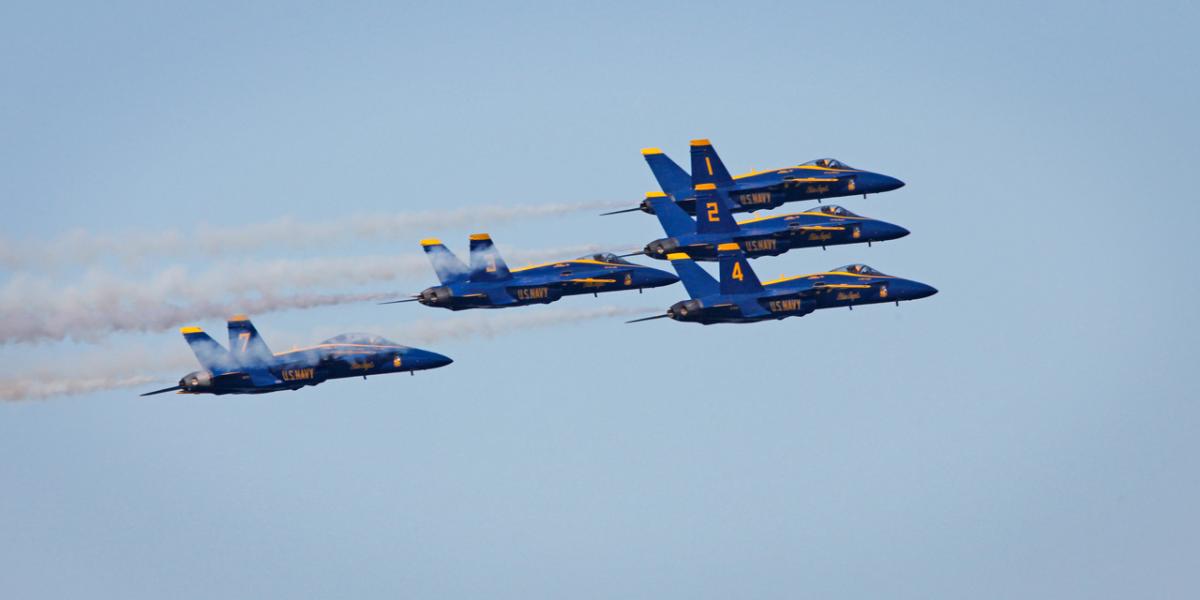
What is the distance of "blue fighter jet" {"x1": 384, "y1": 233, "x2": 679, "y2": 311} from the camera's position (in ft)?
492

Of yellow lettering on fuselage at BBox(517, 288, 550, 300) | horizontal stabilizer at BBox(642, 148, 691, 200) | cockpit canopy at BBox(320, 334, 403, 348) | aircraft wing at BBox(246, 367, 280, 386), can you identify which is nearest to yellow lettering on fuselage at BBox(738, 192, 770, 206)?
horizontal stabilizer at BBox(642, 148, 691, 200)

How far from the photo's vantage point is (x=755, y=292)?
144375mm

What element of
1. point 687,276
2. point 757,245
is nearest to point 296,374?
point 687,276

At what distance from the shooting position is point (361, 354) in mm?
142000

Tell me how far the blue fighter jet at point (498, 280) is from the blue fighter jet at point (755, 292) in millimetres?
5294

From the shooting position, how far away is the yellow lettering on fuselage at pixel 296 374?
460ft

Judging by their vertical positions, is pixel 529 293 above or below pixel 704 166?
below

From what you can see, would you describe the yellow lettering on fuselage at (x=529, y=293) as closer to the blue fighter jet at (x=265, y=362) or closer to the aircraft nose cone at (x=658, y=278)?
the aircraft nose cone at (x=658, y=278)

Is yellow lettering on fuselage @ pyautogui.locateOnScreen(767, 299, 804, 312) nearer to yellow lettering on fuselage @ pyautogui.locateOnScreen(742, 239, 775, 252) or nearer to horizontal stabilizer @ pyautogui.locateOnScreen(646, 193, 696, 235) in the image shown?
yellow lettering on fuselage @ pyautogui.locateOnScreen(742, 239, 775, 252)

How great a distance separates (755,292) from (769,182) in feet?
50.2

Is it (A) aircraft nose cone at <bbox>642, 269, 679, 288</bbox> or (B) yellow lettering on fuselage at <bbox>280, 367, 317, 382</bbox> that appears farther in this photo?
(A) aircraft nose cone at <bbox>642, 269, 679, 288</bbox>

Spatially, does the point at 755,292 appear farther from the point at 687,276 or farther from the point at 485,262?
the point at 485,262

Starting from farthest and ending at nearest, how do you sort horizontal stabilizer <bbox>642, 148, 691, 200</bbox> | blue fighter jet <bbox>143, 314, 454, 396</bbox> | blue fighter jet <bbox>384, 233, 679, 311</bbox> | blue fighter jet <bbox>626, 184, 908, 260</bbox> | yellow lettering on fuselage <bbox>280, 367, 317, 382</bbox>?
horizontal stabilizer <bbox>642, 148, 691, 200</bbox>, blue fighter jet <bbox>626, 184, 908, 260</bbox>, blue fighter jet <bbox>384, 233, 679, 311</bbox>, yellow lettering on fuselage <bbox>280, 367, 317, 382</bbox>, blue fighter jet <bbox>143, 314, 454, 396</bbox>

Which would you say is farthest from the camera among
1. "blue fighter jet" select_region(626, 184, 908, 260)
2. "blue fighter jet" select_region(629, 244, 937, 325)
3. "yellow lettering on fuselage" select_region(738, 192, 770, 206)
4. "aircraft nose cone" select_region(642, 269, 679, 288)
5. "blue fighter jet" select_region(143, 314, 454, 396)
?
"yellow lettering on fuselage" select_region(738, 192, 770, 206)
